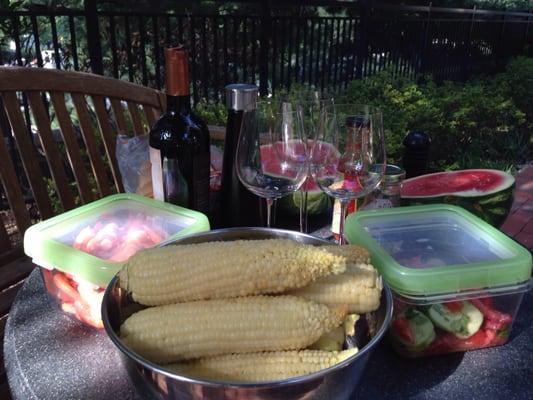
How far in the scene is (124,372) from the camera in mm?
842

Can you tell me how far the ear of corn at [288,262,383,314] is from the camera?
29.0 inches

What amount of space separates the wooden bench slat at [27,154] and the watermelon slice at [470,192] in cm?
136

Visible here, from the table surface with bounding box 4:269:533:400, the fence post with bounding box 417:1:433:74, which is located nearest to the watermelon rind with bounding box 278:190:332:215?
the table surface with bounding box 4:269:533:400

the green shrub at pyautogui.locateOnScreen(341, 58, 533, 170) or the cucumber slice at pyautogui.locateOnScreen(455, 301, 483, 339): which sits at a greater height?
the cucumber slice at pyautogui.locateOnScreen(455, 301, 483, 339)

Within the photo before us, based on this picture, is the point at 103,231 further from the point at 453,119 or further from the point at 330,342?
the point at 453,119

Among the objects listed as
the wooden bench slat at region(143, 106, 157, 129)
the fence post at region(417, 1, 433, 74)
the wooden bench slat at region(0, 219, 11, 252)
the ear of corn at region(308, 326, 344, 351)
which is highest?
the ear of corn at region(308, 326, 344, 351)

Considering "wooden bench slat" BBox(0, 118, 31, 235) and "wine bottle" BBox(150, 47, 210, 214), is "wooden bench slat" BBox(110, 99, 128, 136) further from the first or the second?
"wine bottle" BBox(150, 47, 210, 214)

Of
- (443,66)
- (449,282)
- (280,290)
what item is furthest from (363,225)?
(443,66)

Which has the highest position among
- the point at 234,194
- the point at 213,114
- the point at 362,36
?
the point at 234,194

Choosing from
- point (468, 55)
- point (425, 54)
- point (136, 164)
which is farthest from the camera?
point (468, 55)

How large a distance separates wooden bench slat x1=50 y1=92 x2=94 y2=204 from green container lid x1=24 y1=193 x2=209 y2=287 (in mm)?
1014

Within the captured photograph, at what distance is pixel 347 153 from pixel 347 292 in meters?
0.47

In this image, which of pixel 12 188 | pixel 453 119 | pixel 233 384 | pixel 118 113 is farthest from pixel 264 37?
pixel 233 384

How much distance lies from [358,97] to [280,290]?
15.7 feet
